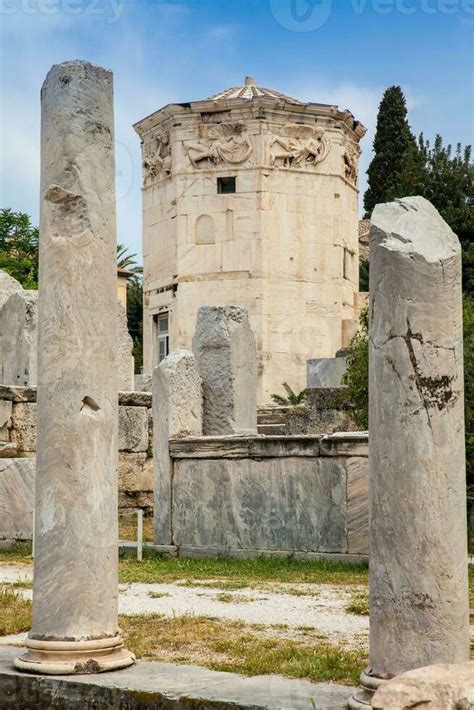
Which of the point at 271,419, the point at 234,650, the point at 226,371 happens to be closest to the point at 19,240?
the point at 271,419

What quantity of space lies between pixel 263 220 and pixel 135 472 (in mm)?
12272

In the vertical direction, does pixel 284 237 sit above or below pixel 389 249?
above

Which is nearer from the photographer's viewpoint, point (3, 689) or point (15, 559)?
point (3, 689)

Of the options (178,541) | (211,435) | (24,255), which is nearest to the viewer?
(178,541)

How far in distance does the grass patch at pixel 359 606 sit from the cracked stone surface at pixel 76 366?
3.02 m

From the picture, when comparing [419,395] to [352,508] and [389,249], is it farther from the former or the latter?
[352,508]

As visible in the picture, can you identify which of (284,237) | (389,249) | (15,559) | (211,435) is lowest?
(15,559)

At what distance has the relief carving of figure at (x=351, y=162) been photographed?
2888 centimetres

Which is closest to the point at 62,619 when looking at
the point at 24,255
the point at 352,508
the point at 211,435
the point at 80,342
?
the point at 80,342

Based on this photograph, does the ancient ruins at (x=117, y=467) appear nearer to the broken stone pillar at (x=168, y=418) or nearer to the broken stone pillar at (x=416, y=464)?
the broken stone pillar at (x=416, y=464)

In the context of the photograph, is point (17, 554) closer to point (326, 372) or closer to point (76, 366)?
point (76, 366)

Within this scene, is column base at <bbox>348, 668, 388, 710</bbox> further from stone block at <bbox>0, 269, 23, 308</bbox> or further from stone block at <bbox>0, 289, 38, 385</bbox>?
stone block at <bbox>0, 269, 23, 308</bbox>

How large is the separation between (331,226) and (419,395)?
22.8 metres

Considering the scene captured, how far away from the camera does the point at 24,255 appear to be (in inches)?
1342
